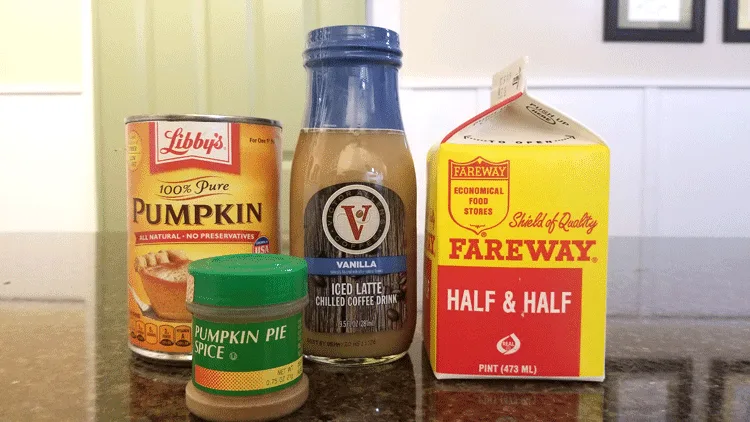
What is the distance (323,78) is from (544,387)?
0.34 meters

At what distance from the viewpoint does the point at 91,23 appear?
2.60 meters

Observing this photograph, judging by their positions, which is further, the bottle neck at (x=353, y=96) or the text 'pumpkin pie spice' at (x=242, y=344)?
the bottle neck at (x=353, y=96)

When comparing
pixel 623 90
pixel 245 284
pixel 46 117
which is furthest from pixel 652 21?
pixel 46 117

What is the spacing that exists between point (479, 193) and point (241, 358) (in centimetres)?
24

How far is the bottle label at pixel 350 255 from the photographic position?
21.9 inches

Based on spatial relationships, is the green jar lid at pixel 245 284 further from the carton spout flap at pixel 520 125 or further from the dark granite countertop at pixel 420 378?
the carton spout flap at pixel 520 125

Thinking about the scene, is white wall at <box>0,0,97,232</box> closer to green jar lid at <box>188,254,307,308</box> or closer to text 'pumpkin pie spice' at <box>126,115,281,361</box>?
text 'pumpkin pie spice' at <box>126,115,281,361</box>

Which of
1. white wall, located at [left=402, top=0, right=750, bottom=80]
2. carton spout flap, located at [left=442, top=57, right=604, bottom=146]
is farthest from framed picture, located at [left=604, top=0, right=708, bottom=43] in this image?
carton spout flap, located at [left=442, top=57, right=604, bottom=146]

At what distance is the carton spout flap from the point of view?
540mm

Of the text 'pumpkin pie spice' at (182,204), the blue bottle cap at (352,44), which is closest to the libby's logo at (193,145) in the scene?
the text 'pumpkin pie spice' at (182,204)

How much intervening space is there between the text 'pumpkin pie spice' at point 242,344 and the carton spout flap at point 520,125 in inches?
8.2

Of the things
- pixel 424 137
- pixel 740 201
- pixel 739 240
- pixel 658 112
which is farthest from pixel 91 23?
pixel 740 201

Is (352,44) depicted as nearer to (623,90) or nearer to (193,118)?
(193,118)

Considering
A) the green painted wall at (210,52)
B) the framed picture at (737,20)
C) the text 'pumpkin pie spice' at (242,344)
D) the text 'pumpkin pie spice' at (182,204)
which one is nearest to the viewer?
the text 'pumpkin pie spice' at (242,344)
